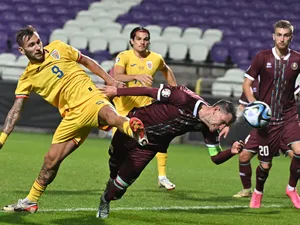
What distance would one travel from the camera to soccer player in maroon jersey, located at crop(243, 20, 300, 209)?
10.0m

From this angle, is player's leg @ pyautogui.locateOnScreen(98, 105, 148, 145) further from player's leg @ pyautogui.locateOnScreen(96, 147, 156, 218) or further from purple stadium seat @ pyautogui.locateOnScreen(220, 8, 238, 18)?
purple stadium seat @ pyautogui.locateOnScreen(220, 8, 238, 18)

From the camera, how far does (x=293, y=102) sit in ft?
33.6

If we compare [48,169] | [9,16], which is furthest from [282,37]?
[9,16]

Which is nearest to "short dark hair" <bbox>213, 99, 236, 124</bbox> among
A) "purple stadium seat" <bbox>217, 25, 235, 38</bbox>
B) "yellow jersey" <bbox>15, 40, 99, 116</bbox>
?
"yellow jersey" <bbox>15, 40, 99, 116</bbox>

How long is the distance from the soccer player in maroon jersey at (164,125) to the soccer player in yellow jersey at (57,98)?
11.8 inches

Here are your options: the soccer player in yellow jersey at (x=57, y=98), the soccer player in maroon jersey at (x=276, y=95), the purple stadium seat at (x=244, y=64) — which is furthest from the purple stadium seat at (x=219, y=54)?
the soccer player in yellow jersey at (x=57, y=98)

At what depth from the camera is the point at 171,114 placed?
27.7 feet

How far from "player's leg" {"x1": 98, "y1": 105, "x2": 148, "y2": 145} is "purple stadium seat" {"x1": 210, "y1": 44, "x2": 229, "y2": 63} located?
48.3 ft

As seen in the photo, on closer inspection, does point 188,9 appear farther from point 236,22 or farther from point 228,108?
point 228,108

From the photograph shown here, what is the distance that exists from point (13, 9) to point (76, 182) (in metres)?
16.0

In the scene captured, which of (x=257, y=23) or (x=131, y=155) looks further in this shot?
(x=257, y=23)

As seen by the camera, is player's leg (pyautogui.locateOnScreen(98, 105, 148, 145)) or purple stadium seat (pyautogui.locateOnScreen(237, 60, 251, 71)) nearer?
player's leg (pyautogui.locateOnScreen(98, 105, 148, 145))

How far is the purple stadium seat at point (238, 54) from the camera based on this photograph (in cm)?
2284

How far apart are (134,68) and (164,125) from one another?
Answer: 3.30 meters
